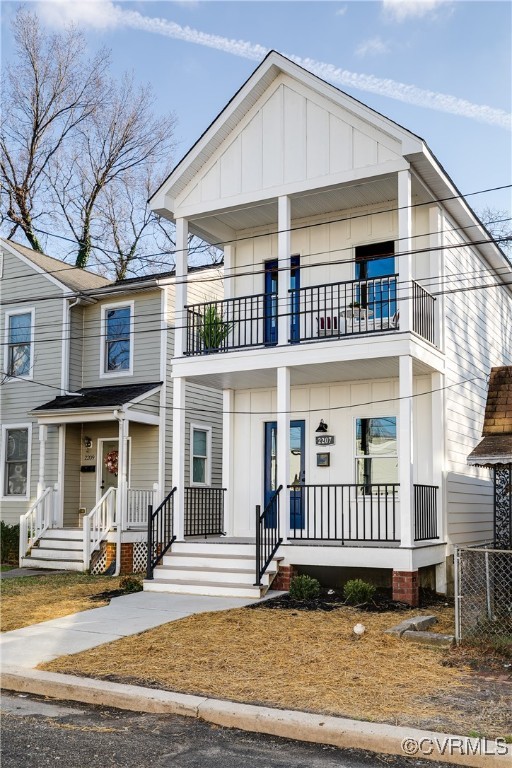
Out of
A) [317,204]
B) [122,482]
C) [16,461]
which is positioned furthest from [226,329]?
[16,461]

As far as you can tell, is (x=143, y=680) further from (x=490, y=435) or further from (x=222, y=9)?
(x=222, y=9)

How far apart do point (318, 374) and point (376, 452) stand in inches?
70.0

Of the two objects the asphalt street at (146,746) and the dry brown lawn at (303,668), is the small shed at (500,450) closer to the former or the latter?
the dry brown lawn at (303,668)

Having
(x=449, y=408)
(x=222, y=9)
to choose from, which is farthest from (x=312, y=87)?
(x=449, y=408)

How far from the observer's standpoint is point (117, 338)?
66.8ft

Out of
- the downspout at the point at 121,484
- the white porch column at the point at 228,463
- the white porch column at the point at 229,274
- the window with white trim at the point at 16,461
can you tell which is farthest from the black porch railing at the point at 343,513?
Result: the window with white trim at the point at 16,461

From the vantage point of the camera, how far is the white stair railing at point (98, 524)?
1692 cm

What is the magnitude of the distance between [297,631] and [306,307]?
6.63 metres

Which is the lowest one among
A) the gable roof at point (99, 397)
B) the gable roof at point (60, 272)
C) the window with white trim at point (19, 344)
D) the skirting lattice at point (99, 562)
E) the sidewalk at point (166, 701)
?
the skirting lattice at point (99, 562)

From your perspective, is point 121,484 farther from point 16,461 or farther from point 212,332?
point 212,332

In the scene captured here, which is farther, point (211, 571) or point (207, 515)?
point (207, 515)

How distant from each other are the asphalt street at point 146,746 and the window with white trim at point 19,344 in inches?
602

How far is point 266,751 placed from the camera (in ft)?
18.6

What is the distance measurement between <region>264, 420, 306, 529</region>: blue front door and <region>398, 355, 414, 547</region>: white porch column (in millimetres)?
2789
